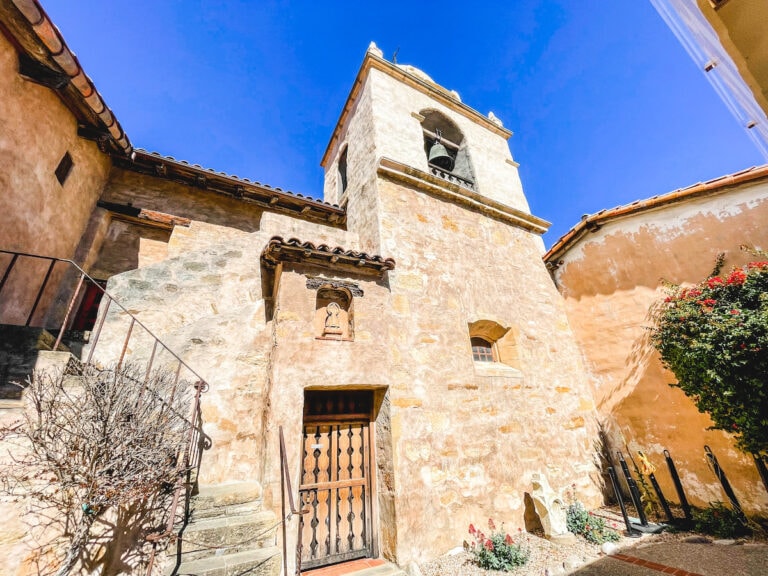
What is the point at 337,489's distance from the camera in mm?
4527

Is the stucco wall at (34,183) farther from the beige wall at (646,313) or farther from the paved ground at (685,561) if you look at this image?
the beige wall at (646,313)

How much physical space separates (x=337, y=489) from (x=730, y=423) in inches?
227

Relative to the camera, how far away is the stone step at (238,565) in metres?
3.00

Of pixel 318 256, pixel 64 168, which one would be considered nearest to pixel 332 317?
pixel 318 256

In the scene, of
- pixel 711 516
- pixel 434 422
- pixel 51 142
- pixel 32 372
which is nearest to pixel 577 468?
pixel 711 516

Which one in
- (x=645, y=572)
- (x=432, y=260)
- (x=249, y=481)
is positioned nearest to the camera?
(x=645, y=572)

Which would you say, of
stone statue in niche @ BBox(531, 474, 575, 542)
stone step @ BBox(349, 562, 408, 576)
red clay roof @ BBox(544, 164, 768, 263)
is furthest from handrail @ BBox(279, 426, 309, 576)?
red clay roof @ BBox(544, 164, 768, 263)

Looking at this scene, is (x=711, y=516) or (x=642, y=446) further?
(x=642, y=446)

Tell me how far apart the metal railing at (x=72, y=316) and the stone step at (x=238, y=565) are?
40 cm

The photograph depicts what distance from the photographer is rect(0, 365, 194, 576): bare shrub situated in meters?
2.75

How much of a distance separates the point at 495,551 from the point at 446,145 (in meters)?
9.92

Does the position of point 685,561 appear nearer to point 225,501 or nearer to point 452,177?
point 225,501

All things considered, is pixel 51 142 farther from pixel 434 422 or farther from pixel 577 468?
pixel 577 468

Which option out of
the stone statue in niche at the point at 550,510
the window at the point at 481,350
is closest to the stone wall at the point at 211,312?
the window at the point at 481,350
